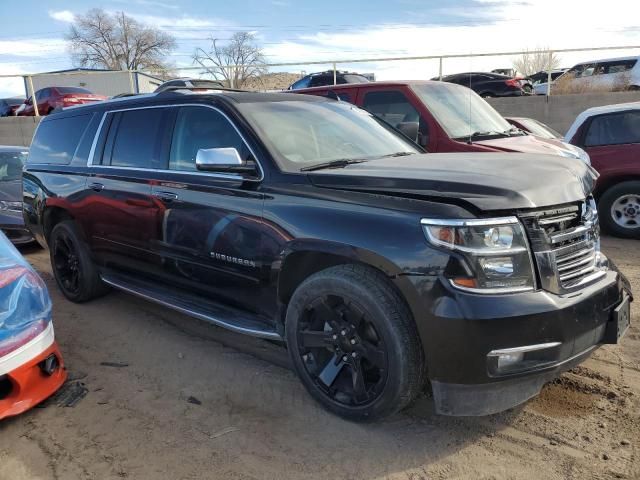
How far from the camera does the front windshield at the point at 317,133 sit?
3504mm

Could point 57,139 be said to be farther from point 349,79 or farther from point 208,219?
point 349,79

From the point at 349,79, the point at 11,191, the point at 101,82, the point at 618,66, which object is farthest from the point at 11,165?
the point at 101,82

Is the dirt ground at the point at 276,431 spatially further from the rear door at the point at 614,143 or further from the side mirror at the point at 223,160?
the rear door at the point at 614,143

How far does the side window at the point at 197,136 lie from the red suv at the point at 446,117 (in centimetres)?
278

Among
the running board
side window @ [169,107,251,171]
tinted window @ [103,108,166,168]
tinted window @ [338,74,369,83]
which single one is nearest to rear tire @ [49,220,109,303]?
the running board

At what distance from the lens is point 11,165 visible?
849cm

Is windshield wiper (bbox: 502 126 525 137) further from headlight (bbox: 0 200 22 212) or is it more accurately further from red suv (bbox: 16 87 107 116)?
red suv (bbox: 16 87 107 116)

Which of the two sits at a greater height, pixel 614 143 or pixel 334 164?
pixel 334 164

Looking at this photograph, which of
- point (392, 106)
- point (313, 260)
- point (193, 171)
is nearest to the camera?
point (313, 260)

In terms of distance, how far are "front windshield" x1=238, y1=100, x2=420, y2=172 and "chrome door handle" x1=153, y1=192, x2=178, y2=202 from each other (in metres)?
0.81

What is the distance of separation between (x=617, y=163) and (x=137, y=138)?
6.09 meters

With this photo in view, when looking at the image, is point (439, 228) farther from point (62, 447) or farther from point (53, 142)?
point (53, 142)

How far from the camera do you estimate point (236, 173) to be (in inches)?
137

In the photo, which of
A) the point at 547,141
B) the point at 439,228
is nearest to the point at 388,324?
the point at 439,228
